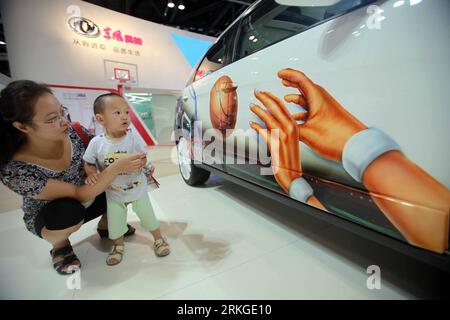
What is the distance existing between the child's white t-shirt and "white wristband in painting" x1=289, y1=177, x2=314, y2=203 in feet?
2.30

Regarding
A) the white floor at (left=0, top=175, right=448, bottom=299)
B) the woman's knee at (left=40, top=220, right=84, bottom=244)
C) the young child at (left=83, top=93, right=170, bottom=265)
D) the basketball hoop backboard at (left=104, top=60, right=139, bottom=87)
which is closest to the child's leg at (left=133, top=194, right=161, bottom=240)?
the young child at (left=83, top=93, right=170, bottom=265)

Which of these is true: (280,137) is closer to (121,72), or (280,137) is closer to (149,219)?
(149,219)

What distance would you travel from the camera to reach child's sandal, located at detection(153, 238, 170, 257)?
45.5 inches

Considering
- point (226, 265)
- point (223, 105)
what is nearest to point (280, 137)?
point (223, 105)

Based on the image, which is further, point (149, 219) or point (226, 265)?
point (149, 219)

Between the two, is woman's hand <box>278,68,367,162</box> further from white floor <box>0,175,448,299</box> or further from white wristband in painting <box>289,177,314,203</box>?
white floor <box>0,175,448,299</box>

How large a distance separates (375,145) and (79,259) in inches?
56.4

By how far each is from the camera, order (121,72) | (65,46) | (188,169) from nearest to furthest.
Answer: (188,169), (65,46), (121,72)

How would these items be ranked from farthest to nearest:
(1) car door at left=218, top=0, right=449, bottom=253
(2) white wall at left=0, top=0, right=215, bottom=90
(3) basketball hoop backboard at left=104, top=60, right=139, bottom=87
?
(3) basketball hoop backboard at left=104, top=60, right=139, bottom=87 < (2) white wall at left=0, top=0, right=215, bottom=90 < (1) car door at left=218, top=0, right=449, bottom=253

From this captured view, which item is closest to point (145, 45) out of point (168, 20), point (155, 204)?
point (168, 20)

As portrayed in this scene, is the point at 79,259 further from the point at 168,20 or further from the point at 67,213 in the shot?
the point at 168,20

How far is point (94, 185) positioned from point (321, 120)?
96 cm

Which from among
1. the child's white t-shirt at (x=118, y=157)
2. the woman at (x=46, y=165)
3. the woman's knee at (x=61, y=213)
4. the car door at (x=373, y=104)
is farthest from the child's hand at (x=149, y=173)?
the car door at (x=373, y=104)

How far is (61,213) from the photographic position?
970mm
